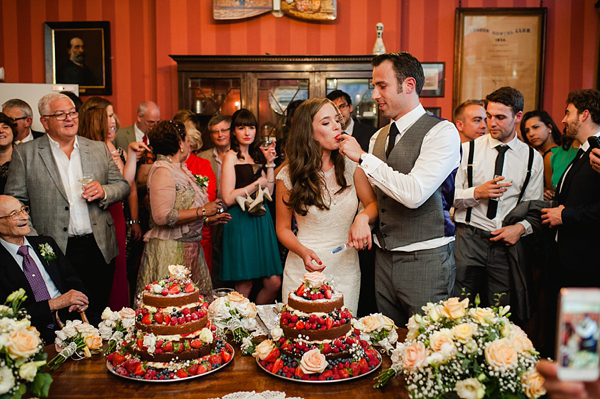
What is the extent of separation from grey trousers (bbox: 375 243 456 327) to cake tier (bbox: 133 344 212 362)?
0.97m

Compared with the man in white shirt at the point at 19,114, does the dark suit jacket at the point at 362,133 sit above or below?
below

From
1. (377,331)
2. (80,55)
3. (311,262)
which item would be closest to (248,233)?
(311,262)

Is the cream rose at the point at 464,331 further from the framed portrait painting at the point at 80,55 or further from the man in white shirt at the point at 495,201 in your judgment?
the framed portrait painting at the point at 80,55

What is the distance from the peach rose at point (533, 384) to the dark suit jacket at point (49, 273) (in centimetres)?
201

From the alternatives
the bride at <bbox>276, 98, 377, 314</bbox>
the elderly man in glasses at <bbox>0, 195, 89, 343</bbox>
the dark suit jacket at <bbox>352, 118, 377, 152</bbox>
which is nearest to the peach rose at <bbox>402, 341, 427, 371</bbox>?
the bride at <bbox>276, 98, 377, 314</bbox>

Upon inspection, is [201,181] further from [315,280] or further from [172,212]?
[315,280]

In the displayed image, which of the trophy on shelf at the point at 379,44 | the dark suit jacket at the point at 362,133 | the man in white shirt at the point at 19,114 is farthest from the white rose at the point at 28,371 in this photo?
the trophy on shelf at the point at 379,44

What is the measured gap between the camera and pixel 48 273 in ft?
8.97

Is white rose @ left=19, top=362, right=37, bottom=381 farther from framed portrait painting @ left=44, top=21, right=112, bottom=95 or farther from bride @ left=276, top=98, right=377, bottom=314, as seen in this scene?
framed portrait painting @ left=44, top=21, right=112, bottom=95

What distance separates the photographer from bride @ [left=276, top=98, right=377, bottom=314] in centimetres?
265

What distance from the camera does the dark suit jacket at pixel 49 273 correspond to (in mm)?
2449

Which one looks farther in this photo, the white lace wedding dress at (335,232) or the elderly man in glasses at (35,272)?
the white lace wedding dress at (335,232)

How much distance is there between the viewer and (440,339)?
1.42m

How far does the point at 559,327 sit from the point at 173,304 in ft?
4.35
